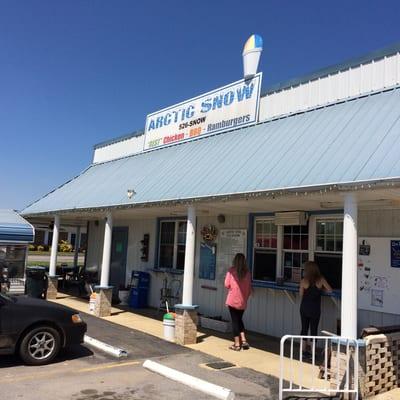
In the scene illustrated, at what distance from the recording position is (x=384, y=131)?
722cm

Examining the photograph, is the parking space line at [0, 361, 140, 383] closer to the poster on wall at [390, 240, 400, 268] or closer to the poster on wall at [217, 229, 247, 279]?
the poster on wall at [217, 229, 247, 279]

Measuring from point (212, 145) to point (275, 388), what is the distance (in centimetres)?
648

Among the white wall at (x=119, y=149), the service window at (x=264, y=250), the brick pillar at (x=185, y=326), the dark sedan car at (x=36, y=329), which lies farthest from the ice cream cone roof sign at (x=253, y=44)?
the dark sedan car at (x=36, y=329)

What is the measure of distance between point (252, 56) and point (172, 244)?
5.74 m

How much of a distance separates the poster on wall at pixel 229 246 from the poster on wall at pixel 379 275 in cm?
329

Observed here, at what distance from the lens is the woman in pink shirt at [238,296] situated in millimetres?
8922

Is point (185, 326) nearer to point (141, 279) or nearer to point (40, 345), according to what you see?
point (40, 345)

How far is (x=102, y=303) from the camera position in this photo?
12.1 meters

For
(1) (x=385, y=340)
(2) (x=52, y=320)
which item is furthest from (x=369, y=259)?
(2) (x=52, y=320)

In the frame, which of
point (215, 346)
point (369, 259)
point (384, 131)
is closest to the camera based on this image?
point (384, 131)

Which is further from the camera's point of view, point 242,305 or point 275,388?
point 242,305

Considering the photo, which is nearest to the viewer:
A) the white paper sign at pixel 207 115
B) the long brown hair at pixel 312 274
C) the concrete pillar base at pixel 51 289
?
the long brown hair at pixel 312 274

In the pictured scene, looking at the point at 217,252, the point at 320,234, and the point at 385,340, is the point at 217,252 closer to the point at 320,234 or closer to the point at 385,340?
the point at 320,234

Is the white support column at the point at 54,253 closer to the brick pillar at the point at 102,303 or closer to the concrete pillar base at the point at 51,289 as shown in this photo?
the concrete pillar base at the point at 51,289
